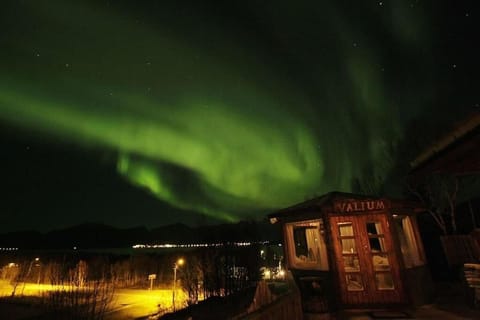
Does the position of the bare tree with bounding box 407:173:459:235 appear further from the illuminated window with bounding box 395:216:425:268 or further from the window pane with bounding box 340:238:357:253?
the window pane with bounding box 340:238:357:253

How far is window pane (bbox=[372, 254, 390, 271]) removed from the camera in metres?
8.36

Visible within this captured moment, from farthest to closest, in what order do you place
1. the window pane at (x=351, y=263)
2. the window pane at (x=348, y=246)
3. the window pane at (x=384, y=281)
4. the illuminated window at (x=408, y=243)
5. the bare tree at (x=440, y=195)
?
1. the bare tree at (x=440, y=195)
2. the illuminated window at (x=408, y=243)
3. the window pane at (x=348, y=246)
4. the window pane at (x=351, y=263)
5. the window pane at (x=384, y=281)

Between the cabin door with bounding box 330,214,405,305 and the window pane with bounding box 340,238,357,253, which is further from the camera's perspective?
the window pane with bounding box 340,238,357,253

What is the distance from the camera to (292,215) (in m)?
10.3

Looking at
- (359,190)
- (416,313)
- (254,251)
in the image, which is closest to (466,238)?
(416,313)

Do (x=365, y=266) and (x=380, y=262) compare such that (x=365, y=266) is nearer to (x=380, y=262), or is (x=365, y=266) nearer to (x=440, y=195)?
(x=380, y=262)

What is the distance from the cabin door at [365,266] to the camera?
8.04 m

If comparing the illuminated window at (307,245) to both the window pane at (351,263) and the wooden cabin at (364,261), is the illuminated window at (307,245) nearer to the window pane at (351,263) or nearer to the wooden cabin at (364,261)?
the wooden cabin at (364,261)

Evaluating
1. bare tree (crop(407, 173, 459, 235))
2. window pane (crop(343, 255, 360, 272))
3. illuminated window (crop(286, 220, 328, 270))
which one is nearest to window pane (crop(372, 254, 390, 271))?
window pane (crop(343, 255, 360, 272))

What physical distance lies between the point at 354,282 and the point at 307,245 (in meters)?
5.64

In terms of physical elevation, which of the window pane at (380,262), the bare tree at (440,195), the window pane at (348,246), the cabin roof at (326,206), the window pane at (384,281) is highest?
the bare tree at (440,195)

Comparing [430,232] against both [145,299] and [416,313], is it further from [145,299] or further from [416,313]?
[145,299]

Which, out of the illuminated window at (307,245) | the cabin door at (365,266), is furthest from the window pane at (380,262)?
the illuminated window at (307,245)

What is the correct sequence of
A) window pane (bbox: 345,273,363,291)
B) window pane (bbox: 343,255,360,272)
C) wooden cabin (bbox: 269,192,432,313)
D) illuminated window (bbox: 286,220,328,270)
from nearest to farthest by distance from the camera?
1. wooden cabin (bbox: 269,192,432,313)
2. window pane (bbox: 345,273,363,291)
3. window pane (bbox: 343,255,360,272)
4. illuminated window (bbox: 286,220,328,270)
